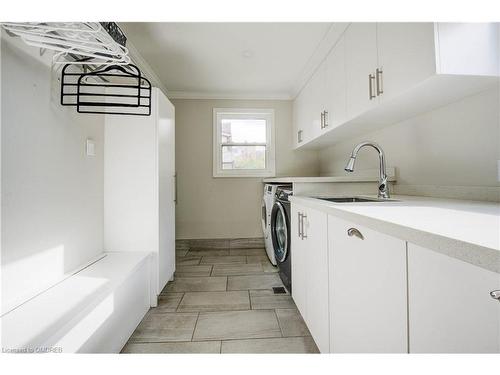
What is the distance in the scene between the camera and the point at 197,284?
7.21 ft

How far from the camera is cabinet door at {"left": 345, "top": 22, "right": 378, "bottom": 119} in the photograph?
143 cm

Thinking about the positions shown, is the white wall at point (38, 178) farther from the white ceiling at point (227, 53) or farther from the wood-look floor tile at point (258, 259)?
the wood-look floor tile at point (258, 259)

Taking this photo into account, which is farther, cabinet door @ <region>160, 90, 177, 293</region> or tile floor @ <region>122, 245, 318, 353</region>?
cabinet door @ <region>160, 90, 177, 293</region>

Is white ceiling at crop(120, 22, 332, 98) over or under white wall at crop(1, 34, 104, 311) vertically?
over

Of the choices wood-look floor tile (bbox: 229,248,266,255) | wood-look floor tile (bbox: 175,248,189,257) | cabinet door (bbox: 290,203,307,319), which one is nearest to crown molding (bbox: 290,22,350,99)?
cabinet door (bbox: 290,203,307,319)

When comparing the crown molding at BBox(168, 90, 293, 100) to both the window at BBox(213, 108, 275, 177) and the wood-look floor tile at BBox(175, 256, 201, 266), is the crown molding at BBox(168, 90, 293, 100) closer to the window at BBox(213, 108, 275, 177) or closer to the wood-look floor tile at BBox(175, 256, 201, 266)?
the window at BBox(213, 108, 275, 177)

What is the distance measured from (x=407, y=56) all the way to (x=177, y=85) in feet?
9.14

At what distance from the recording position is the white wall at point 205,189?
134 inches

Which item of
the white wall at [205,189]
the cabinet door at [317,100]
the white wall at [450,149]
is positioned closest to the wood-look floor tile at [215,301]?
the white wall at [205,189]

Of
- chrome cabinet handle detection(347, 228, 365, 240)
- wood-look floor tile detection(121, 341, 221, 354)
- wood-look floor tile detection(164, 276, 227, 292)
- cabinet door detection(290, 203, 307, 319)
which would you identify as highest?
chrome cabinet handle detection(347, 228, 365, 240)

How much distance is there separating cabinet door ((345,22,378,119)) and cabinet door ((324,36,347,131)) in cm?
8

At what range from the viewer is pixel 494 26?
3.41ft
